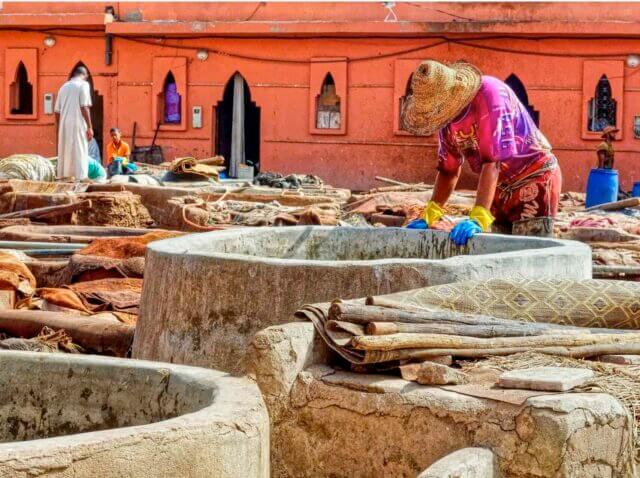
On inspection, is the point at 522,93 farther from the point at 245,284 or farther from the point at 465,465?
the point at 465,465

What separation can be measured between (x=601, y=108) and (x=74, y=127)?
9.84m

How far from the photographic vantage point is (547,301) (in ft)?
17.4

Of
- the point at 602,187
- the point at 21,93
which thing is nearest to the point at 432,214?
the point at 602,187

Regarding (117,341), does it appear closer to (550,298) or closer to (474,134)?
(474,134)

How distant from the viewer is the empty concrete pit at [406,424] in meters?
3.86

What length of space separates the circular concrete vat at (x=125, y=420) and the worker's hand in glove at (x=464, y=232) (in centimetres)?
315

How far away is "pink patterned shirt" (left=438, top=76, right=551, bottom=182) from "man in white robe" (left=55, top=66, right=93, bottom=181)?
10.8 metres

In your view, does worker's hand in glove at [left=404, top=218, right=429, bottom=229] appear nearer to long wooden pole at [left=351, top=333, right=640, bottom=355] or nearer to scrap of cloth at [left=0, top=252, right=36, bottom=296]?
long wooden pole at [left=351, top=333, right=640, bottom=355]

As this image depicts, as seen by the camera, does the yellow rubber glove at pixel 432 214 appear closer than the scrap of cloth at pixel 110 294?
Yes

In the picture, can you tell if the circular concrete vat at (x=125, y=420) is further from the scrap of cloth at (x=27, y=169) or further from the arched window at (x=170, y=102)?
the arched window at (x=170, y=102)

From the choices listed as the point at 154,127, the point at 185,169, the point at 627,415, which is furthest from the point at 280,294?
the point at 154,127

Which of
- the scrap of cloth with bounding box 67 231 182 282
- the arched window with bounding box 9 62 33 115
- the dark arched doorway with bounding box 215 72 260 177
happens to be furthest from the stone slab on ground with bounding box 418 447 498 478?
the arched window with bounding box 9 62 33 115

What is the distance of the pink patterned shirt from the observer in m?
7.20

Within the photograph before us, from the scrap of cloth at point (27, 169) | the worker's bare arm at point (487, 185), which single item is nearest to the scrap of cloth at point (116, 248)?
the worker's bare arm at point (487, 185)
